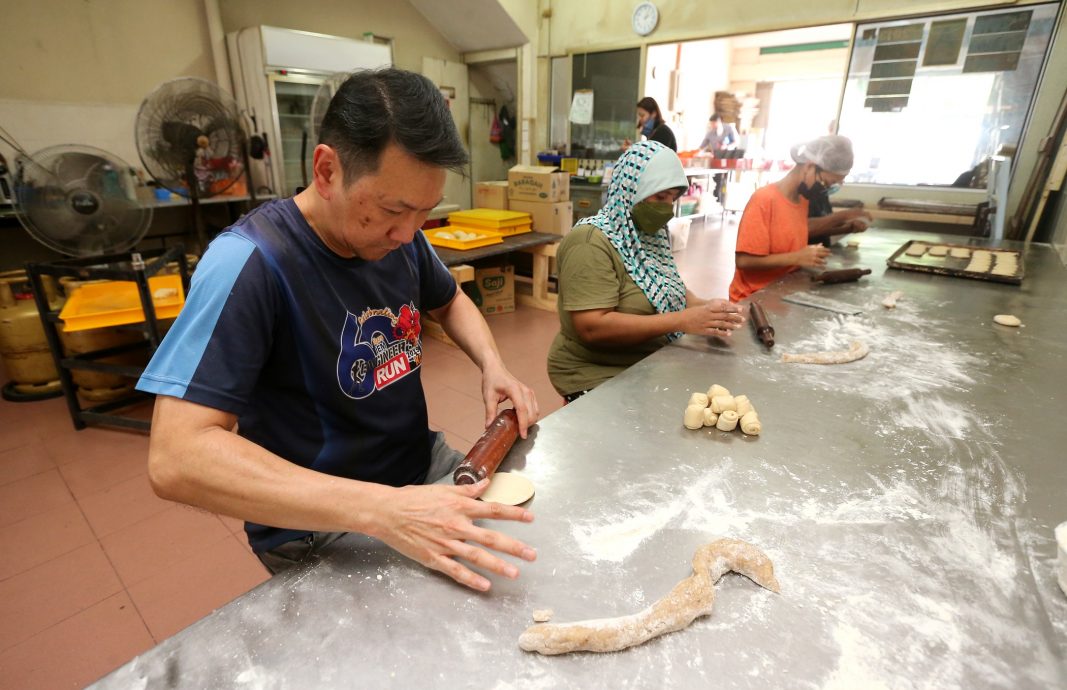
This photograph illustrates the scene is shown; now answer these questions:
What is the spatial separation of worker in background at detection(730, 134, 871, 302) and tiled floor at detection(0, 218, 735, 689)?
1.30 m

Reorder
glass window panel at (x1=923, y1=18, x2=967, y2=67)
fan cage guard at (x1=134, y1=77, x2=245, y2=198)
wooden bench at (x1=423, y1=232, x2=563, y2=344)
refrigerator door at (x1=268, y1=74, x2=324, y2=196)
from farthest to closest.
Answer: refrigerator door at (x1=268, y1=74, x2=324, y2=196) → glass window panel at (x1=923, y1=18, x2=967, y2=67) → wooden bench at (x1=423, y1=232, x2=563, y2=344) → fan cage guard at (x1=134, y1=77, x2=245, y2=198)

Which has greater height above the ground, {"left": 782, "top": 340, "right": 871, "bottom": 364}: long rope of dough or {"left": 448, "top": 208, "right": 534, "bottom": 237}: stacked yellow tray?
{"left": 448, "top": 208, "right": 534, "bottom": 237}: stacked yellow tray

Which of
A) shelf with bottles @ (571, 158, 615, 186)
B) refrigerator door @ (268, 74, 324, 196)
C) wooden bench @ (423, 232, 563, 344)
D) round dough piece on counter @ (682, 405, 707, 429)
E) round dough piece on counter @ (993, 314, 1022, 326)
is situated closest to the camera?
round dough piece on counter @ (682, 405, 707, 429)

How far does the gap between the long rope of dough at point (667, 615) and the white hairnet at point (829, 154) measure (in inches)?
94.2

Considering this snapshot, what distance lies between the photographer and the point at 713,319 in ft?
5.45

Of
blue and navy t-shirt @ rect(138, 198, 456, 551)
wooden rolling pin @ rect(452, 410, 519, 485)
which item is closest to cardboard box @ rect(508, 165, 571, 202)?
blue and navy t-shirt @ rect(138, 198, 456, 551)

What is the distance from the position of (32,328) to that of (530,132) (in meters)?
5.52

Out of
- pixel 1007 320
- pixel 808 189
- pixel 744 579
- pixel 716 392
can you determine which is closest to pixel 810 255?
pixel 808 189

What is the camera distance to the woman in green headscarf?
5.71ft

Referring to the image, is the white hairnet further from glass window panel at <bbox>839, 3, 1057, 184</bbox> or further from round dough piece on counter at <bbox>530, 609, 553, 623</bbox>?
glass window panel at <bbox>839, 3, 1057, 184</bbox>

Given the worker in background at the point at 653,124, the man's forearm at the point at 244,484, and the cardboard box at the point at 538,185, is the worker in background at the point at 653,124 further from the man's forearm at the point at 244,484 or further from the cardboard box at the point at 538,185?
the man's forearm at the point at 244,484

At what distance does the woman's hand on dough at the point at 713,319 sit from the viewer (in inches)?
65.3

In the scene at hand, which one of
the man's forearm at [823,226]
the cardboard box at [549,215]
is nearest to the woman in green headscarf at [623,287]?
the man's forearm at [823,226]

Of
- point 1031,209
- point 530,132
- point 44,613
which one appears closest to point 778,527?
point 44,613
